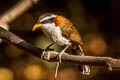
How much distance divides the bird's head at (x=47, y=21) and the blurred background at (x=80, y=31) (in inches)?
78.7

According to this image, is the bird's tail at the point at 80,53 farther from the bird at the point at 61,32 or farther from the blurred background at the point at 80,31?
the blurred background at the point at 80,31

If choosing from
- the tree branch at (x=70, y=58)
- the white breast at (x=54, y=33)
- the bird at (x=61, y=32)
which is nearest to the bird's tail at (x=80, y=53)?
the bird at (x=61, y=32)

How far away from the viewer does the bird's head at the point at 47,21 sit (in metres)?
2.98

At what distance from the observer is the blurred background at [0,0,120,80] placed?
16.9 feet

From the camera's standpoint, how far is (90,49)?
17.2 feet

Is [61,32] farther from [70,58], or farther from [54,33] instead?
[70,58]

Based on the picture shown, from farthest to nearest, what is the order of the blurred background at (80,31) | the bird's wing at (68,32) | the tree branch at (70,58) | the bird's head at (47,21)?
1. the blurred background at (80,31)
2. the bird's wing at (68,32)
3. the bird's head at (47,21)
4. the tree branch at (70,58)

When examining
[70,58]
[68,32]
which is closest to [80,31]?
[68,32]

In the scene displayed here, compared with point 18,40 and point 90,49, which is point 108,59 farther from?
point 90,49

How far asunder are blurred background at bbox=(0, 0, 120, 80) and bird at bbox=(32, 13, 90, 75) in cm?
195

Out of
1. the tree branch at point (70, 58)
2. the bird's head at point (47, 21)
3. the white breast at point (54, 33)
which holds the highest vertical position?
the bird's head at point (47, 21)

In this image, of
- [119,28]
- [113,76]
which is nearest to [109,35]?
[119,28]

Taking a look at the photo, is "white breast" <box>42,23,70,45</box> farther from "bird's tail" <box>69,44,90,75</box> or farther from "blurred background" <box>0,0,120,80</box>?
"blurred background" <box>0,0,120,80</box>

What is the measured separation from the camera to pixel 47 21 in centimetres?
301
